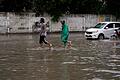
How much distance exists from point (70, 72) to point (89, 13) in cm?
4155

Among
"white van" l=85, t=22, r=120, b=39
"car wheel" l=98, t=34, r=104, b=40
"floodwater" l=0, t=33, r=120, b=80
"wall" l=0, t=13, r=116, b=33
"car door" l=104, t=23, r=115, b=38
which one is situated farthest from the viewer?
"wall" l=0, t=13, r=116, b=33

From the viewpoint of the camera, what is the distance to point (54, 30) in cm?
5172

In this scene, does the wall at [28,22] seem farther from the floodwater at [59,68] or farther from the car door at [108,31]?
the floodwater at [59,68]

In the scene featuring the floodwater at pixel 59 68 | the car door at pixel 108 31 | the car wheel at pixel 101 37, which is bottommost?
the floodwater at pixel 59 68

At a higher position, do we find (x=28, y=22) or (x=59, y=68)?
(x=28, y=22)

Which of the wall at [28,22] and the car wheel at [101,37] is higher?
the wall at [28,22]

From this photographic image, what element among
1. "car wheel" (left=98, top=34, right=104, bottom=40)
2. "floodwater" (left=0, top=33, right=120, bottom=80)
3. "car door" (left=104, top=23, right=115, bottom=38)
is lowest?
"floodwater" (left=0, top=33, right=120, bottom=80)

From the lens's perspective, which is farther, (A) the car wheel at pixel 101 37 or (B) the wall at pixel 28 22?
(B) the wall at pixel 28 22

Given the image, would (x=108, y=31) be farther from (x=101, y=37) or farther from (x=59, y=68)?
(x=59, y=68)

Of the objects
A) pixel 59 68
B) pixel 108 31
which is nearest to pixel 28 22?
pixel 108 31

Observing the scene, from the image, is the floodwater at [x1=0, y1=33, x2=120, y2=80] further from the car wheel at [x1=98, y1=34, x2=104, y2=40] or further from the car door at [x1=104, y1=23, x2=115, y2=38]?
the car door at [x1=104, y1=23, x2=115, y2=38]

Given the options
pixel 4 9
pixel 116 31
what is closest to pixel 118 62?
pixel 116 31

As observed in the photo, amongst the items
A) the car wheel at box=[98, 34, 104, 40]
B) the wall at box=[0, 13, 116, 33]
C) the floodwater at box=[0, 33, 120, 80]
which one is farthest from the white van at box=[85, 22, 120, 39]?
the floodwater at box=[0, 33, 120, 80]

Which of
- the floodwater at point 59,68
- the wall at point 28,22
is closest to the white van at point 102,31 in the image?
the wall at point 28,22
